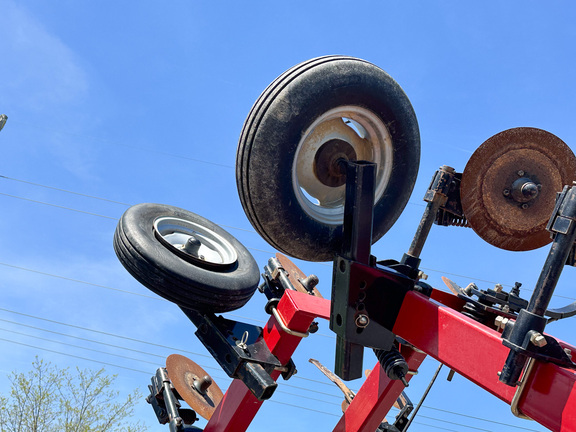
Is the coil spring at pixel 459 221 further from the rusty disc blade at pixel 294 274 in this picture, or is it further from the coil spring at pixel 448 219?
the rusty disc blade at pixel 294 274

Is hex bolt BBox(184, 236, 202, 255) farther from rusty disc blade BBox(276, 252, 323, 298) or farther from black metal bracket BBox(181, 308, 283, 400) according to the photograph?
rusty disc blade BBox(276, 252, 323, 298)

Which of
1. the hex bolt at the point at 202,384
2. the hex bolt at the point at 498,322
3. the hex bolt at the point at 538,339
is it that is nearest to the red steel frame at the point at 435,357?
the hex bolt at the point at 538,339

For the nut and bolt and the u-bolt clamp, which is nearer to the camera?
the nut and bolt

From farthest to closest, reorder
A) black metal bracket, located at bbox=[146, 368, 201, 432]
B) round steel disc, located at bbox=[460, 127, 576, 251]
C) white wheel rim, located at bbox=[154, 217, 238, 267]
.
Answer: black metal bracket, located at bbox=[146, 368, 201, 432] < white wheel rim, located at bbox=[154, 217, 238, 267] < round steel disc, located at bbox=[460, 127, 576, 251]

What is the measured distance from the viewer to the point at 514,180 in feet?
12.3

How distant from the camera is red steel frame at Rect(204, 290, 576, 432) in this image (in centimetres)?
257

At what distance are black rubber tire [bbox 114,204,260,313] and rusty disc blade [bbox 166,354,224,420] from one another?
48.9 inches

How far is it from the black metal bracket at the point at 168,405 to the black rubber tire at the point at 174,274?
4.33 ft

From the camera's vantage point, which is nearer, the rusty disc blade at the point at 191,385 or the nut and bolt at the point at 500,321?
the nut and bolt at the point at 500,321

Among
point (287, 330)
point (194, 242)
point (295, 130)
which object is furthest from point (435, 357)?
point (194, 242)

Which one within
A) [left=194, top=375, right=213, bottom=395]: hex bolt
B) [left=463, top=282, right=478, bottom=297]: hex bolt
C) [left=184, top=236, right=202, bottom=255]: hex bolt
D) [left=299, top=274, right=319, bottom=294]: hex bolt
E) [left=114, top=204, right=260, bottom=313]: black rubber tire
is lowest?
[left=194, top=375, right=213, bottom=395]: hex bolt

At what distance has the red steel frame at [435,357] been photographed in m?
2.57

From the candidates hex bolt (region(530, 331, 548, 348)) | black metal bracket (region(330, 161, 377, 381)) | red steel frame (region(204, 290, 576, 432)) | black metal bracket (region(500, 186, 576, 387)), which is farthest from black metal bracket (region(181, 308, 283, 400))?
hex bolt (region(530, 331, 548, 348))

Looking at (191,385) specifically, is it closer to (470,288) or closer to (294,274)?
(294,274)
